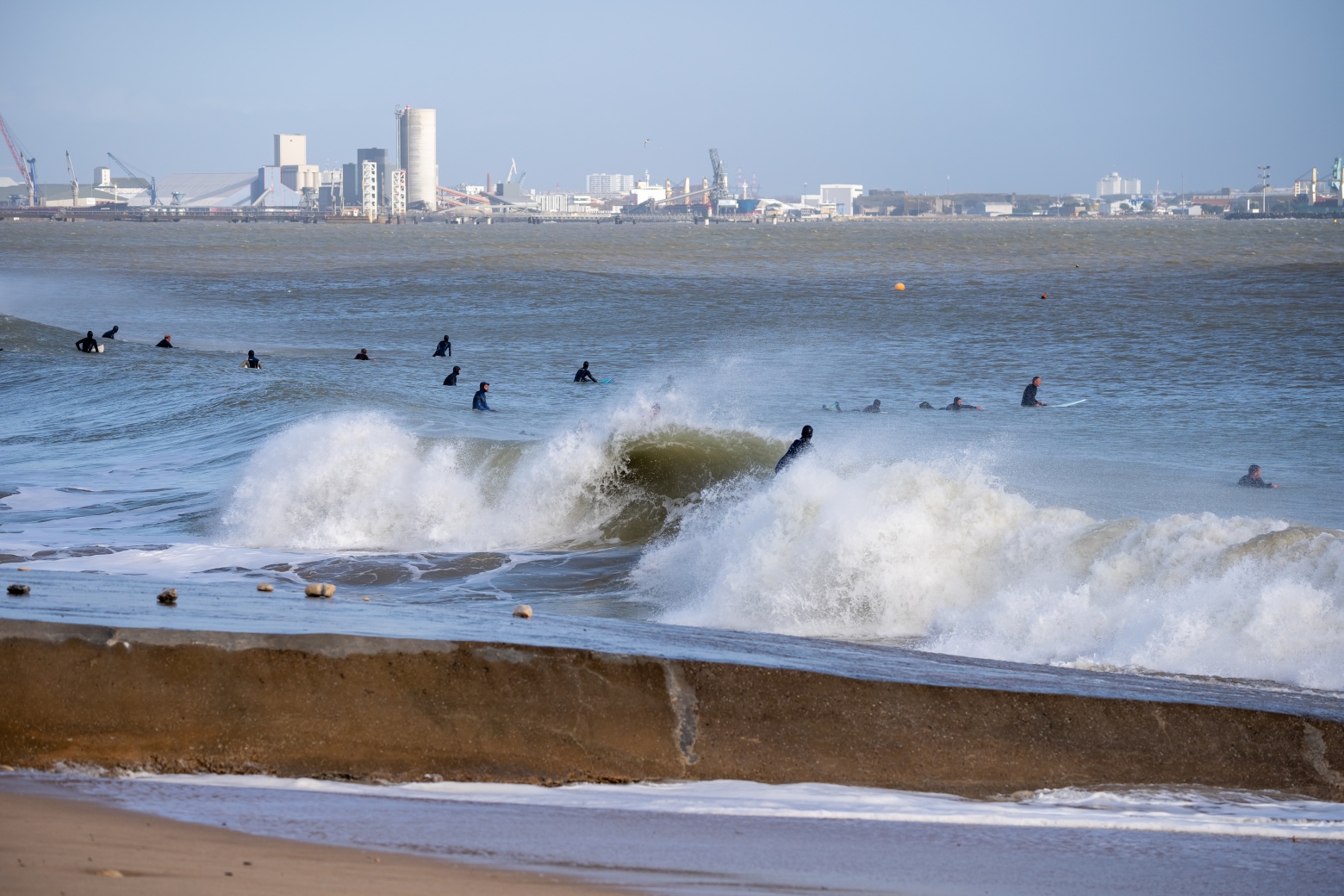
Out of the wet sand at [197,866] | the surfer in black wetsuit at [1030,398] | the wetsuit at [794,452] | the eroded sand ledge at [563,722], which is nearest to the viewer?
the wet sand at [197,866]

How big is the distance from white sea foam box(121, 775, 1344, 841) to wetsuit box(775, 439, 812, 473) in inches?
285

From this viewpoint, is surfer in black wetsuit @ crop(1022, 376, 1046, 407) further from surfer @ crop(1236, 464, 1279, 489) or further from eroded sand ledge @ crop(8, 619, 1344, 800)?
eroded sand ledge @ crop(8, 619, 1344, 800)

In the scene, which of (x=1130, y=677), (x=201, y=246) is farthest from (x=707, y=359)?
(x=201, y=246)

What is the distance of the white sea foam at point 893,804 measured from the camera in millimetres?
5094

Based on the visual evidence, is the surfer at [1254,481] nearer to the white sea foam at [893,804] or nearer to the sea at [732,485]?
the sea at [732,485]

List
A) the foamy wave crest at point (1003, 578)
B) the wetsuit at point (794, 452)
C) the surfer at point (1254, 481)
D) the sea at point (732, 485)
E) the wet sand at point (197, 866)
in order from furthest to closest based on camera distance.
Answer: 1. the surfer at point (1254, 481)
2. the wetsuit at point (794, 452)
3. the sea at point (732, 485)
4. the foamy wave crest at point (1003, 578)
5. the wet sand at point (197, 866)

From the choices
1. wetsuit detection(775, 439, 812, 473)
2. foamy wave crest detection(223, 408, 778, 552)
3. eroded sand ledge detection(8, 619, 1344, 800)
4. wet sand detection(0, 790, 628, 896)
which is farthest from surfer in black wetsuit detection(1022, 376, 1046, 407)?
wet sand detection(0, 790, 628, 896)

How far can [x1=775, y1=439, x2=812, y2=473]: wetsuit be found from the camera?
12.8m

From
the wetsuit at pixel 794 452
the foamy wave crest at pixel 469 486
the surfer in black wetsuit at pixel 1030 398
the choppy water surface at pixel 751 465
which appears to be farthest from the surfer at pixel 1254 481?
the surfer in black wetsuit at pixel 1030 398

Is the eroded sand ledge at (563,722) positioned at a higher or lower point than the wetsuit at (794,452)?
lower

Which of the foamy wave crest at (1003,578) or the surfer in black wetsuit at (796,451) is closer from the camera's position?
the foamy wave crest at (1003,578)

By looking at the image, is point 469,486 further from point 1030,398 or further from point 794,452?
point 1030,398

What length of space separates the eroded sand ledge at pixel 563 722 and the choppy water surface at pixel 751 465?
2.35 meters

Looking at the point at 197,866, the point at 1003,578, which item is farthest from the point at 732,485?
the point at 197,866
